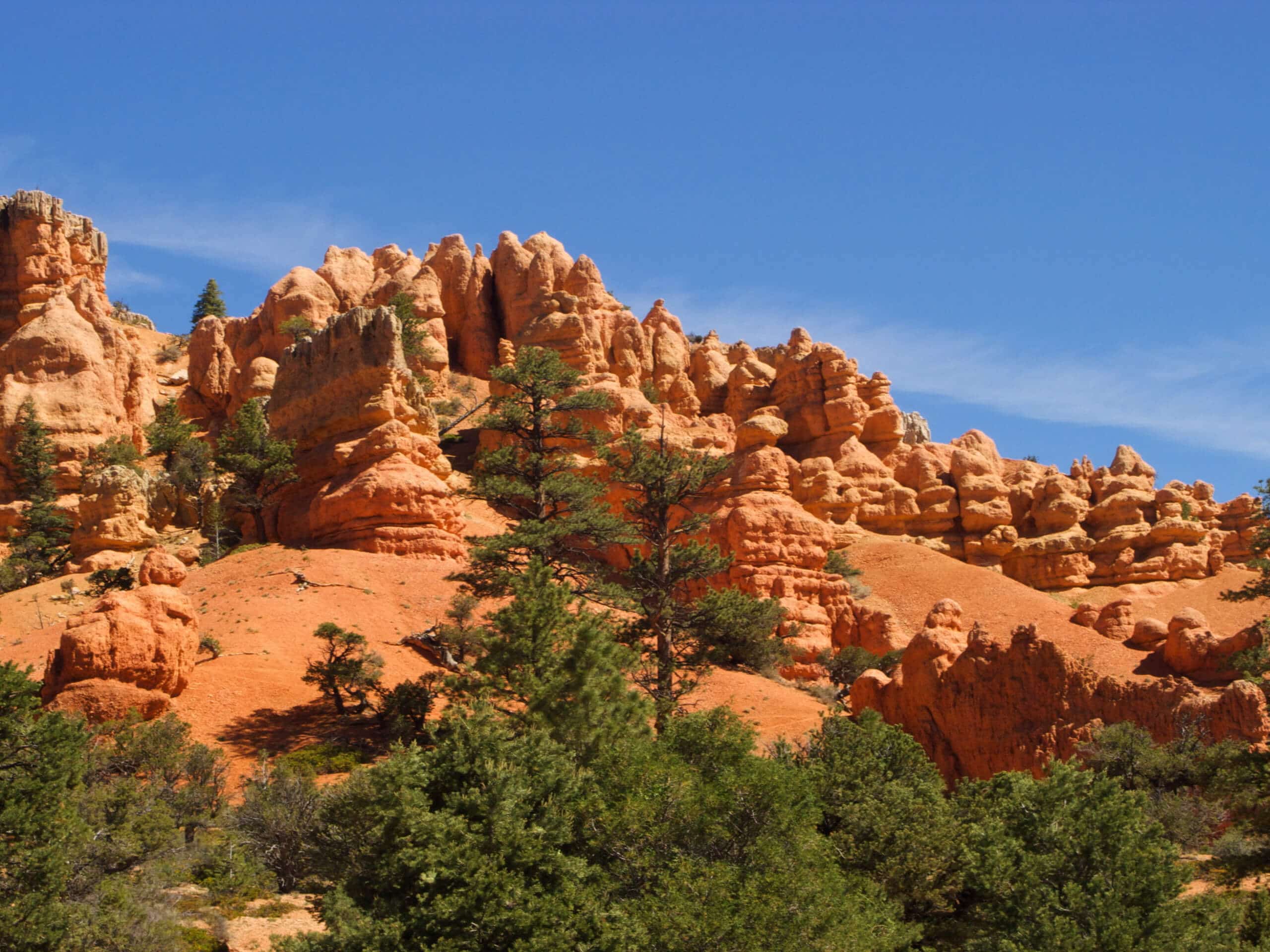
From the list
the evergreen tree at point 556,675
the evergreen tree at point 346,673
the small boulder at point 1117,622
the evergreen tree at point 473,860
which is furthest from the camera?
the small boulder at point 1117,622

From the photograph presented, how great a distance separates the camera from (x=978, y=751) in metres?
→ 33.3

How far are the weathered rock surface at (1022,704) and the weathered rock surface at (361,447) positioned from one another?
2079 cm

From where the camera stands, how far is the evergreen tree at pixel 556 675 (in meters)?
24.2

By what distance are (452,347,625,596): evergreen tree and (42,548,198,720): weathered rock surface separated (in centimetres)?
873

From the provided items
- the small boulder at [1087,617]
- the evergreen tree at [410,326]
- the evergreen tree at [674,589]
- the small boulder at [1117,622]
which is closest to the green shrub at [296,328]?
the evergreen tree at [410,326]

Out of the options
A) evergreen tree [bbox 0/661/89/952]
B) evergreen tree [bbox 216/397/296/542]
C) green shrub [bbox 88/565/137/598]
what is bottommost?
evergreen tree [bbox 0/661/89/952]

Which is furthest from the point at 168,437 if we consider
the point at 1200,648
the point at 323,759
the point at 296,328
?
the point at 1200,648

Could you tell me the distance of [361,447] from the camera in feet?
164

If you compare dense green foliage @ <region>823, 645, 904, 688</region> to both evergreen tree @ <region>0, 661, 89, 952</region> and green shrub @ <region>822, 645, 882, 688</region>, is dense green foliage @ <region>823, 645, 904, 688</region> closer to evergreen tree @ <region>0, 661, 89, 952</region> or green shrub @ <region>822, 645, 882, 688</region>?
green shrub @ <region>822, 645, 882, 688</region>

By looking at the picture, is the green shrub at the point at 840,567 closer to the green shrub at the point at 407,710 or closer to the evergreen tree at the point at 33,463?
the green shrub at the point at 407,710

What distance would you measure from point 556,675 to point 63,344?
4129 cm

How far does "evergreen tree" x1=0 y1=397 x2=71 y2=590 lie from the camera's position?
4728 cm

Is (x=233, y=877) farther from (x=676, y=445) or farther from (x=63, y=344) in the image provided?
(x=63, y=344)

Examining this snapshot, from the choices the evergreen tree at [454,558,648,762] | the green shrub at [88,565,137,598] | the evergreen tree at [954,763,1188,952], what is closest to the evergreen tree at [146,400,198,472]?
the green shrub at [88,565,137,598]
